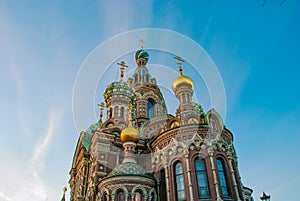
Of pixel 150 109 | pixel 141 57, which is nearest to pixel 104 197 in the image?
pixel 150 109

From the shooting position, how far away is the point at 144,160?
51.1 ft

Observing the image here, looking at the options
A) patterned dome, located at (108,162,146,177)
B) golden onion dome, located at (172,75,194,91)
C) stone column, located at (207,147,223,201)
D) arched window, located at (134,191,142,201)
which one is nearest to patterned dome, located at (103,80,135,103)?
golden onion dome, located at (172,75,194,91)

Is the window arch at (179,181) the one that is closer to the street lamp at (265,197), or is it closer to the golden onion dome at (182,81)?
the street lamp at (265,197)

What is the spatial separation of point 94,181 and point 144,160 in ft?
10.6

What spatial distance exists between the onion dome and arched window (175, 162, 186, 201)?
17.6 metres

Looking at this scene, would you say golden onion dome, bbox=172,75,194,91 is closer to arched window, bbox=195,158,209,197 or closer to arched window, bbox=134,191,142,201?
arched window, bbox=195,158,209,197

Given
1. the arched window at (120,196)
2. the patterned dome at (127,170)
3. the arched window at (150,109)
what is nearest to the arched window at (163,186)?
the patterned dome at (127,170)

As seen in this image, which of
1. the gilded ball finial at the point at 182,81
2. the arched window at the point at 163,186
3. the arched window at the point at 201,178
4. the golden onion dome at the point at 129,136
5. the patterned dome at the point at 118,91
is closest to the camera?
the arched window at the point at 201,178

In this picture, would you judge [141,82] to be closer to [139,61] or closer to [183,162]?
[139,61]

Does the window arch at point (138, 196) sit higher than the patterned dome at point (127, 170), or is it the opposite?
the patterned dome at point (127, 170)

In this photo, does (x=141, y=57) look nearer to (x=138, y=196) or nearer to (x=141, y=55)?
(x=141, y=55)

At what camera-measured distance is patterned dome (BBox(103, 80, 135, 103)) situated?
22.3m

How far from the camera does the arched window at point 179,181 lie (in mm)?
12523

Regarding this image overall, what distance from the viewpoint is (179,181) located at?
1299 cm
